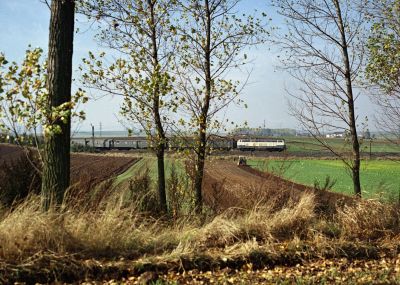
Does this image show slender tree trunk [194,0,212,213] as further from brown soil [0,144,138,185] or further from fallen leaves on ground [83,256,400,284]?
fallen leaves on ground [83,256,400,284]

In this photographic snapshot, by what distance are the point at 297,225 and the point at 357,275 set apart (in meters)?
1.73

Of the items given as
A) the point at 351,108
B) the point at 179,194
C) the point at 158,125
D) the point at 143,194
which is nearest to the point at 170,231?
the point at 143,194

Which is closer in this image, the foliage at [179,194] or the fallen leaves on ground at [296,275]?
the fallen leaves on ground at [296,275]

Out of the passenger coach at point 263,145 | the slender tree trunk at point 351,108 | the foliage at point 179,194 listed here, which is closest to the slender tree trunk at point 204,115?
the foliage at point 179,194

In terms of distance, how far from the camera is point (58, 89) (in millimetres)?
5969

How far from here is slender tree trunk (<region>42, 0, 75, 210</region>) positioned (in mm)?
5980

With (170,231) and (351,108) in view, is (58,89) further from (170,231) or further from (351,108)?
(351,108)

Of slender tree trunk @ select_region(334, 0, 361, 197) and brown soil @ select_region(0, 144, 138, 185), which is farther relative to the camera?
brown soil @ select_region(0, 144, 138, 185)

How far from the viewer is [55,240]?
5000 mm

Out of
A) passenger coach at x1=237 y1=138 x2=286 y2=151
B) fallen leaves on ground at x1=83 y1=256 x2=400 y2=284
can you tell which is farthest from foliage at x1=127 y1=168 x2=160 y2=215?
passenger coach at x1=237 y1=138 x2=286 y2=151

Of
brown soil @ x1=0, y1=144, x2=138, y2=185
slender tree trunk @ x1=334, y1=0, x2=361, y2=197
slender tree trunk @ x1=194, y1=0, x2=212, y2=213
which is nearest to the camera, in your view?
slender tree trunk @ x1=194, y1=0, x2=212, y2=213

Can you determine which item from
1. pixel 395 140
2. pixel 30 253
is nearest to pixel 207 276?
pixel 30 253

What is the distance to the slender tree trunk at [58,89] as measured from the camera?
19.6 ft

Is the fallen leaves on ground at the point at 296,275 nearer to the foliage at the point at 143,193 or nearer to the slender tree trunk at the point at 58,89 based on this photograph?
the slender tree trunk at the point at 58,89
